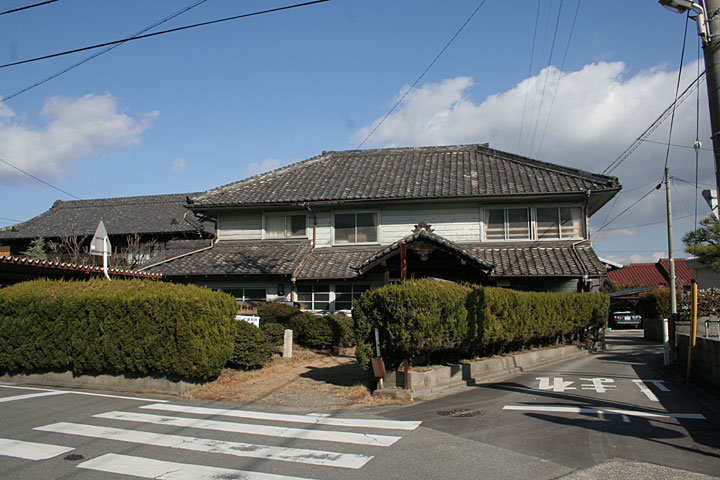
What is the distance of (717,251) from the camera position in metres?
24.0

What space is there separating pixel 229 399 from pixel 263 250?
12449 mm

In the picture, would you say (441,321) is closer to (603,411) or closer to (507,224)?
(603,411)

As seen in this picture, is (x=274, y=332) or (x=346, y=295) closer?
(x=274, y=332)

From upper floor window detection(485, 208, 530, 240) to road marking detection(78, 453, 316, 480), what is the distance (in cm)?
1685

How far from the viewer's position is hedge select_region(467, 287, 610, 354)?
1212 centimetres

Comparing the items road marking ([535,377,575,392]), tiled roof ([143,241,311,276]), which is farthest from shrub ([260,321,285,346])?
road marking ([535,377,575,392])

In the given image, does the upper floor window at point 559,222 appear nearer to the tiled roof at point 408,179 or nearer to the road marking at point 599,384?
the tiled roof at point 408,179

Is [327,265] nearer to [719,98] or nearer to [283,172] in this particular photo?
[283,172]

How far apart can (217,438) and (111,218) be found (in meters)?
32.4

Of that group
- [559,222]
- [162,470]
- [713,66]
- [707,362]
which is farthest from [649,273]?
[162,470]

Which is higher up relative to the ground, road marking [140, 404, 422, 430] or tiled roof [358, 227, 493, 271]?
tiled roof [358, 227, 493, 271]

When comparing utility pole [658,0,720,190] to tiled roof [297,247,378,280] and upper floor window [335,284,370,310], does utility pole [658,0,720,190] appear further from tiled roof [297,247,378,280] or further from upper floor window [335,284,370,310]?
upper floor window [335,284,370,310]

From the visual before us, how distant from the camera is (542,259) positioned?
1950 centimetres

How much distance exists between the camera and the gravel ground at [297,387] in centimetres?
962
